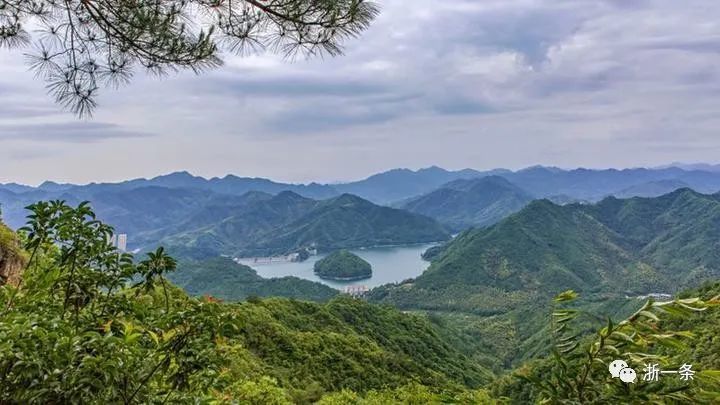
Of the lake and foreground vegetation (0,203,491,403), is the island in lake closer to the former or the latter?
the lake

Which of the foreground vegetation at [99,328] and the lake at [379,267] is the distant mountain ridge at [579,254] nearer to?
the lake at [379,267]

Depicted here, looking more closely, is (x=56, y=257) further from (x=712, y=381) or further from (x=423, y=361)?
(x=423, y=361)

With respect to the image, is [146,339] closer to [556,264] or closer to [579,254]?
[556,264]

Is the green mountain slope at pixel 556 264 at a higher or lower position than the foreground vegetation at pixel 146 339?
lower

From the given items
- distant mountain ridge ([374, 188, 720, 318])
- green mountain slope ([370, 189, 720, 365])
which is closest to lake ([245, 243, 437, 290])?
distant mountain ridge ([374, 188, 720, 318])

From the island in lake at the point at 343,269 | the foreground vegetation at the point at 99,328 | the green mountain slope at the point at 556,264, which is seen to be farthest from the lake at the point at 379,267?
the foreground vegetation at the point at 99,328

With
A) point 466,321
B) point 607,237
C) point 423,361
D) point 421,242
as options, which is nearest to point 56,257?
point 423,361
